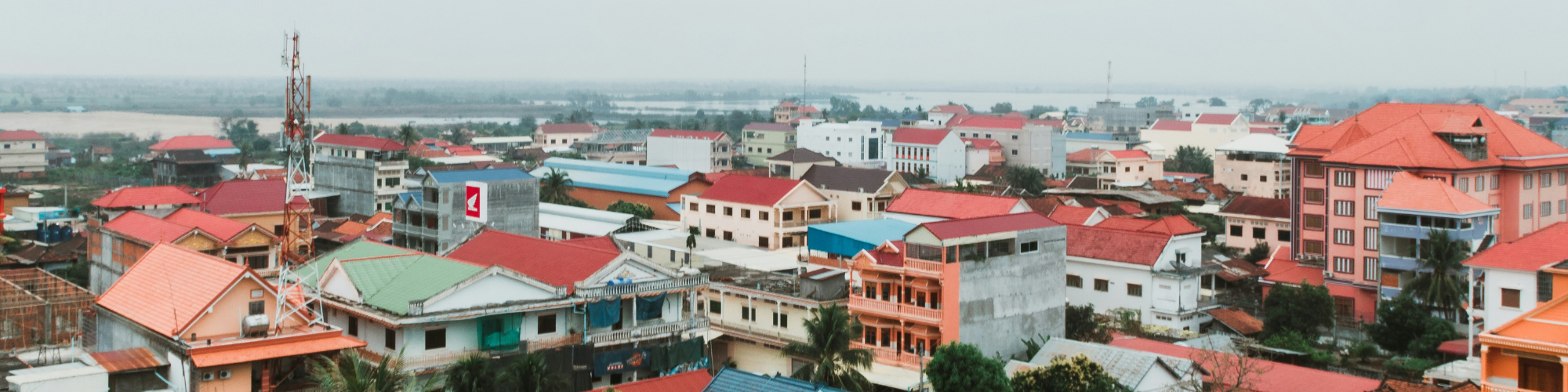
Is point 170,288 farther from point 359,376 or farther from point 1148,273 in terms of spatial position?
point 1148,273

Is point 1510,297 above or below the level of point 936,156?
below

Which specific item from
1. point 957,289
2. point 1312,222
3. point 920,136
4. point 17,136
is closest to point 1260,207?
point 1312,222

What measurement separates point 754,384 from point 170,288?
9042 mm

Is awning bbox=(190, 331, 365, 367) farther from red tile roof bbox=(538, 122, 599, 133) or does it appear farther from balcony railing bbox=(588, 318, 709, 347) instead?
red tile roof bbox=(538, 122, 599, 133)

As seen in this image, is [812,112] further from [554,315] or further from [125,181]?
[554,315]

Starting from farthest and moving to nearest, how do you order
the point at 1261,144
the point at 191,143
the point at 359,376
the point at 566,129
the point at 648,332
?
the point at 566,129, the point at 191,143, the point at 1261,144, the point at 648,332, the point at 359,376

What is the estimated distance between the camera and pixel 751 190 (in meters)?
39.2

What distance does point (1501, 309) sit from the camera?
80.4 ft

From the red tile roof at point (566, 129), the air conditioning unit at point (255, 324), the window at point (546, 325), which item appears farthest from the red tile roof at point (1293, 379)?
the red tile roof at point (566, 129)

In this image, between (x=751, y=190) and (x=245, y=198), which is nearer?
(x=751, y=190)

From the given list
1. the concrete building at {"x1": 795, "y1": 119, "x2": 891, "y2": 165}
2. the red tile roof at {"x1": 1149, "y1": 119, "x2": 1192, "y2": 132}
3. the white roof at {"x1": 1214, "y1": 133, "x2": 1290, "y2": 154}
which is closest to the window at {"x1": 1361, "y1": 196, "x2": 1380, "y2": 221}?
the white roof at {"x1": 1214, "y1": 133, "x2": 1290, "y2": 154}

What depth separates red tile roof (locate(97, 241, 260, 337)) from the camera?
18844 mm

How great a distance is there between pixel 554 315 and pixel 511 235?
526 cm

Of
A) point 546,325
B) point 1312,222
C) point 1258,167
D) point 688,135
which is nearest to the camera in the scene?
point 546,325
